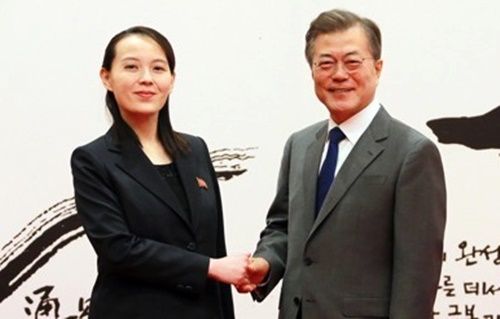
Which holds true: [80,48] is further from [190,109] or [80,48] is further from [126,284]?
[126,284]

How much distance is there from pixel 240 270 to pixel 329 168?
34 cm

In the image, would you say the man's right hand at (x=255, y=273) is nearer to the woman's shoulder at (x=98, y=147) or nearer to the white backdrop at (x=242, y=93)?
the woman's shoulder at (x=98, y=147)

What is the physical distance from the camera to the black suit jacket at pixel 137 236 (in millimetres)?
1989

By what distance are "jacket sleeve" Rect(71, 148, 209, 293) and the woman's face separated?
164mm

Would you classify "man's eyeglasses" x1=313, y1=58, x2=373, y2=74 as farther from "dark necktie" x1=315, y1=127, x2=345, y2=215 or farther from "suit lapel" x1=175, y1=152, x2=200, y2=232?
"suit lapel" x1=175, y1=152, x2=200, y2=232

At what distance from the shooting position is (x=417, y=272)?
1.89 m

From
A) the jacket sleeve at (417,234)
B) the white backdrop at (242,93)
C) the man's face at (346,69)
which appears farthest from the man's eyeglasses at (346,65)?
the white backdrop at (242,93)

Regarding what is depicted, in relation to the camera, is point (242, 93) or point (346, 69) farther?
point (242, 93)

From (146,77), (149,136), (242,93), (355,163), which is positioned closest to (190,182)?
(149,136)

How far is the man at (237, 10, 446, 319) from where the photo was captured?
1.91 m

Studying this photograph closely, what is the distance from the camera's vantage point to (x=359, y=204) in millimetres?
1958

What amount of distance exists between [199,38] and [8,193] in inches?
34.4

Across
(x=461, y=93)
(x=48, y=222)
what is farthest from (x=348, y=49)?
(x=48, y=222)

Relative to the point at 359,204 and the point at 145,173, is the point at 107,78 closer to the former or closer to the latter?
the point at 145,173
